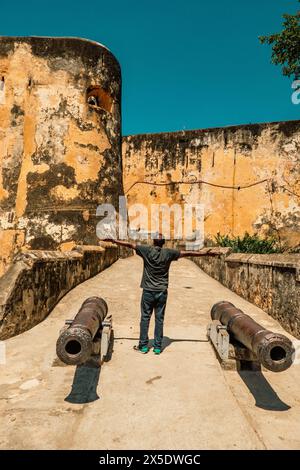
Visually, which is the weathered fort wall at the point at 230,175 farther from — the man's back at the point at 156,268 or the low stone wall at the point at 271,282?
the man's back at the point at 156,268

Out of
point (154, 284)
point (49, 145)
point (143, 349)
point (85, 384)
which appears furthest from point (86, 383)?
point (49, 145)

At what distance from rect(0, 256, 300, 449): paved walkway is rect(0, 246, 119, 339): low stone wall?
273 mm

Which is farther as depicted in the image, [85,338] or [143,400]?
[143,400]

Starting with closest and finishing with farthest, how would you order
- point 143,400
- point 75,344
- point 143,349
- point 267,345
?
point 267,345 < point 75,344 < point 143,400 < point 143,349

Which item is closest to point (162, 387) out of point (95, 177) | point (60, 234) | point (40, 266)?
point (40, 266)

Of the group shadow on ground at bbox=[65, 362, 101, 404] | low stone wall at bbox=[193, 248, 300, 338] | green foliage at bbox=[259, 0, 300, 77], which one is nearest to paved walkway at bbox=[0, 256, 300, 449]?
shadow on ground at bbox=[65, 362, 101, 404]

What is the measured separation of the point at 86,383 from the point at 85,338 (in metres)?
0.89

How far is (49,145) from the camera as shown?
1191 centimetres

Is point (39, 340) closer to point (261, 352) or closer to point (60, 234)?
point (261, 352)

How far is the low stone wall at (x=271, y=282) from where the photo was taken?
5473mm

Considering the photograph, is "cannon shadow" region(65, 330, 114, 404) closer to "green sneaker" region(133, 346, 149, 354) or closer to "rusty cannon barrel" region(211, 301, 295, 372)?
"green sneaker" region(133, 346, 149, 354)

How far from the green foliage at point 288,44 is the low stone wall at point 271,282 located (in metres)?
7.29

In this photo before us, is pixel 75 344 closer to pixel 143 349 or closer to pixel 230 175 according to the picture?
pixel 143 349

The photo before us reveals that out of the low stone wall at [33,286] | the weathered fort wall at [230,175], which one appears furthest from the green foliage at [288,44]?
the low stone wall at [33,286]
